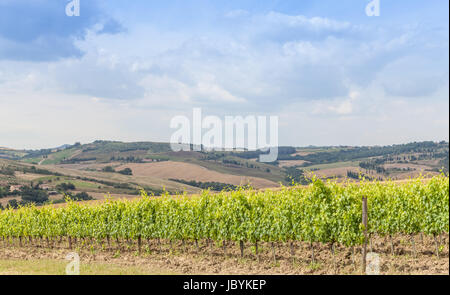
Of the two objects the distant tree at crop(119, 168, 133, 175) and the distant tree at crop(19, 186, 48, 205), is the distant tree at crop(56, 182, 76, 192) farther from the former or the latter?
the distant tree at crop(119, 168, 133, 175)

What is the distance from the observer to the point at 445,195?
1811cm

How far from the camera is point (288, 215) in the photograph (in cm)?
2139

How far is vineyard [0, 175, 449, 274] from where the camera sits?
18.9 metres

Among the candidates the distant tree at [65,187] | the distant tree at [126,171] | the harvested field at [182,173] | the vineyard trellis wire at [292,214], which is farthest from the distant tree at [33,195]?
the vineyard trellis wire at [292,214]

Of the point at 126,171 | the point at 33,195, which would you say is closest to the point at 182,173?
the point at 126,171

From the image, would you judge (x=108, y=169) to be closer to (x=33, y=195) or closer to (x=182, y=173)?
(x=182, y=173)

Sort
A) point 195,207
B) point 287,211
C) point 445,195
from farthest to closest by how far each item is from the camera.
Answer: point 195,207 → point 287,211 → point 445,195

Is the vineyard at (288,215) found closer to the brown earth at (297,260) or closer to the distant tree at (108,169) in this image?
the brown earth at (297,260)

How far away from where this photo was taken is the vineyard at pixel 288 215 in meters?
18.9

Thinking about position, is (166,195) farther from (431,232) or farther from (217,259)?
(431,232)

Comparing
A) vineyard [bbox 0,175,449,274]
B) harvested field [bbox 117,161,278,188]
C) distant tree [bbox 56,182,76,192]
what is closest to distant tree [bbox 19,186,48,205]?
distant tree [bbox 56,182,76,192]
